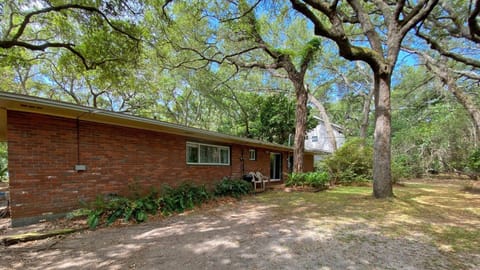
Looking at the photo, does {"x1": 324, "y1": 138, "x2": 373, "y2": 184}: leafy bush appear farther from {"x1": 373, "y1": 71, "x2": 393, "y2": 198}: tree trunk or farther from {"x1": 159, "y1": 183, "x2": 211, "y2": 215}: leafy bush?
{"x1": 159, "y1": 183, "x2": 211, "y2": 215}: leafy bush

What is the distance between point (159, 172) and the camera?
7.05 metres

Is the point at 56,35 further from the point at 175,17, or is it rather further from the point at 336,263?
the point at 336,263

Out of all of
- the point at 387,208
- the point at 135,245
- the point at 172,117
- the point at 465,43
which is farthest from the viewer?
the point at 172,117

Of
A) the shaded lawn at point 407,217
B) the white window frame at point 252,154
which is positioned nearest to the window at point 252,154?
the white window frame at point 252,154

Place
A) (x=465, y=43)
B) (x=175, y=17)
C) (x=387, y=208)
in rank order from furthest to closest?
(x=465, y=43), (x=175, y=17), (x=387, y=208)

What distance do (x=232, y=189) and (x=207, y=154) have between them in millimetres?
1794

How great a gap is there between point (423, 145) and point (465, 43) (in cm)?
719

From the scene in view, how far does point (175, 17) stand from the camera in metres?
10.1

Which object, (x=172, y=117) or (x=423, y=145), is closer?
(x=423, y=145)

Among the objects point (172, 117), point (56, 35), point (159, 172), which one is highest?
point (56, 35)

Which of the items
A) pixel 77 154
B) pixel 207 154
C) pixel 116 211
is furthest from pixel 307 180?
pixel 77 154

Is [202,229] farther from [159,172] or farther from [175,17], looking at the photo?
→ [175,17]

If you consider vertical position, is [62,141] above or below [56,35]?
below

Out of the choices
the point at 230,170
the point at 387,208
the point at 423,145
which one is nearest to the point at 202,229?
the point at 387,208
